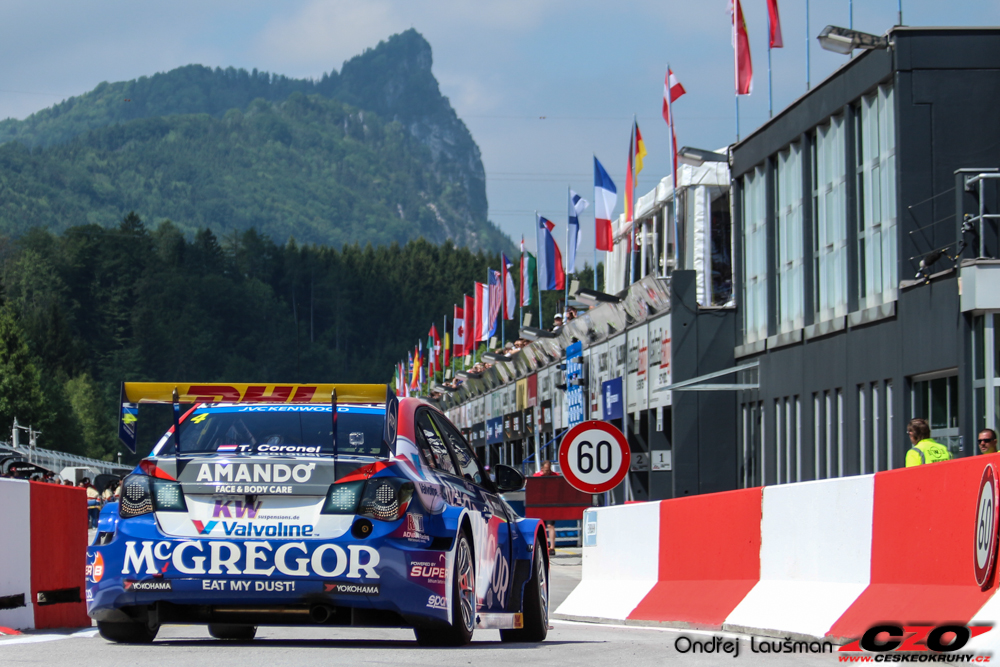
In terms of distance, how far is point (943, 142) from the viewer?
2369 cm

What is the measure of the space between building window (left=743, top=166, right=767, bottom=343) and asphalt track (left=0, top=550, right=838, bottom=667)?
22445 millimetres

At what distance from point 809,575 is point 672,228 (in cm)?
3237

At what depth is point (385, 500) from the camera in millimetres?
7621

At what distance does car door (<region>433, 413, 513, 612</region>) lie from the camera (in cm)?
866

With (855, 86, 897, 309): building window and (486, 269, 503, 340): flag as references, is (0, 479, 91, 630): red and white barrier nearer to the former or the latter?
(855, 86, 897, 309): building window

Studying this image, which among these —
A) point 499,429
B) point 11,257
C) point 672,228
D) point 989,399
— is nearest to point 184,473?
point 989,399

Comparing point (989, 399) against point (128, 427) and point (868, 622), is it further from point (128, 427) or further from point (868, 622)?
point (128, 427)

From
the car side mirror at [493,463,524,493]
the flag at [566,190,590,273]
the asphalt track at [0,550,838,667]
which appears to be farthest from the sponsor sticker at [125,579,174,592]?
the flag at [566,190,590,273]

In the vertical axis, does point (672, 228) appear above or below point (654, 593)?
above

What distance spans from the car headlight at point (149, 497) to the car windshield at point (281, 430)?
0.81 feet

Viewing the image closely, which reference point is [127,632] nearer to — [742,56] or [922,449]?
[922,449]

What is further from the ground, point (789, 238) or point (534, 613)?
point (789, 238)

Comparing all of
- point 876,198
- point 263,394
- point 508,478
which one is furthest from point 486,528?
point 876,198

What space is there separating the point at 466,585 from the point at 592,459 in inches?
252
